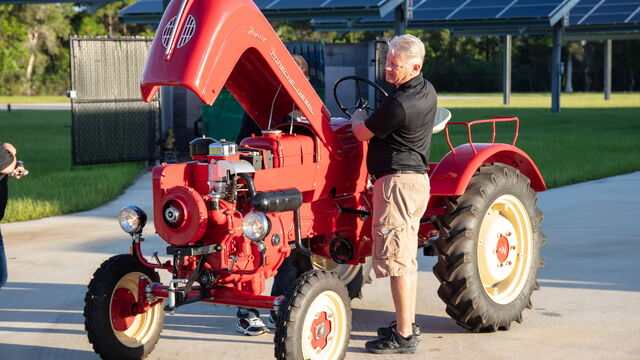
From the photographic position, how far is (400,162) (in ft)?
17.6

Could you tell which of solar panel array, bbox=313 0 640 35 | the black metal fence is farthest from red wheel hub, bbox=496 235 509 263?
solar panel array, bbox=313 0 640 35

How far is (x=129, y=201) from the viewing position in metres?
12.0

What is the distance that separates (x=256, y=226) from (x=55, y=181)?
981cm

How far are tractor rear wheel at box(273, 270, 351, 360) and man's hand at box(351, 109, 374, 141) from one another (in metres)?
0.81

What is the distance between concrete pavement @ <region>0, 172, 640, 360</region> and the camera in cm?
571

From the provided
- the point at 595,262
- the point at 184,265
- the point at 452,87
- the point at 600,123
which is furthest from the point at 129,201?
the point at 452,87

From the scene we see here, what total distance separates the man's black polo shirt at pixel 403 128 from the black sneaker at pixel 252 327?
4.13 feet

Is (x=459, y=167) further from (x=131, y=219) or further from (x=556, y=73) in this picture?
(x=556, y=73)

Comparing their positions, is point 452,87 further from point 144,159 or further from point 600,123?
point 144,159

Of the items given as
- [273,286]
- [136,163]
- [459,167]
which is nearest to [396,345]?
[273,286]

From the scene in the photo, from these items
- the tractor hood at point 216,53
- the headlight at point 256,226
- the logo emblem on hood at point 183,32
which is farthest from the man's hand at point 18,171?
the headlight at point 256,226

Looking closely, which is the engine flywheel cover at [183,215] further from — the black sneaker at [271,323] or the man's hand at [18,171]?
the black sneaker at [271,323]

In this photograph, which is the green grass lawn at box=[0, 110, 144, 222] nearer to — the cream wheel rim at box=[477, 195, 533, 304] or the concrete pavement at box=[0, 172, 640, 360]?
the concrete pavement at box=[0, 172, 640, 360]

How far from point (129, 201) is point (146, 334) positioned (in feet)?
21.8
